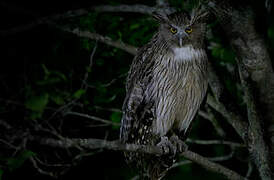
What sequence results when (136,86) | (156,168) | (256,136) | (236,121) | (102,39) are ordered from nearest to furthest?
(256,136), (236,121), (136,86), (102,39), (156,168)

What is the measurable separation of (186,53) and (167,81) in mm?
276

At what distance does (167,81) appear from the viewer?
2963 mm

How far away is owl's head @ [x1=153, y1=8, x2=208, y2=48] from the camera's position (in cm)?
299

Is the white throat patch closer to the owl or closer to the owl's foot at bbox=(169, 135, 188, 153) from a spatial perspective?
the owl

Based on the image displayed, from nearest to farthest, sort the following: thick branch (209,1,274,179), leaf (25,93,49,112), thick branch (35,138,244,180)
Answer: thick branch (35,138,244,180), leaf (25,93,49,112), thick branch (209,1,274,179)

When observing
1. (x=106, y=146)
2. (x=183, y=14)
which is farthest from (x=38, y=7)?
(x=106, y=146)

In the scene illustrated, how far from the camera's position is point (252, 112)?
8.35 ft

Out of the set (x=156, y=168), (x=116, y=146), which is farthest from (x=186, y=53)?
(x=116, y=146)

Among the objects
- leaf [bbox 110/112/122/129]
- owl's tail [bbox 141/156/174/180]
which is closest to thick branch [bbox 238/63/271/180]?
owl's tail [bbox 141/156/174/180]

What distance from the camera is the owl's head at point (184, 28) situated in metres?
2.99

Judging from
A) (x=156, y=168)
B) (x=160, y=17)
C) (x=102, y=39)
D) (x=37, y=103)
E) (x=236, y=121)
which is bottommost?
(x=156, y=168)

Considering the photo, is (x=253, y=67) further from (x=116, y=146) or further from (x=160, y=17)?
(x=116, y=146)


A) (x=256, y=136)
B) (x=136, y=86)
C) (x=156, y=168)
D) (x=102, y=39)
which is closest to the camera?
(x=256, y=136)

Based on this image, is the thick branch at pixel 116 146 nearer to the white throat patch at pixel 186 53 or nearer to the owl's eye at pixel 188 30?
the white throat patch at pixel 186 53
